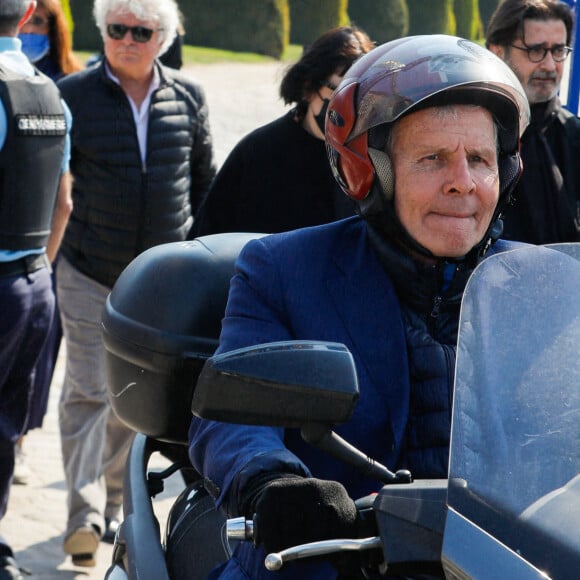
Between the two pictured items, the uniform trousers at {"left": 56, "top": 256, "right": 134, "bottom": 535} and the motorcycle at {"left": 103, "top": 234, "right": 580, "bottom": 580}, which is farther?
the uniform trousers at {"left": 56, "top": 256, "right": 134, "bottom": 535}

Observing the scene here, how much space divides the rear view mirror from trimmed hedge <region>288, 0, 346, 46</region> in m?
24.3

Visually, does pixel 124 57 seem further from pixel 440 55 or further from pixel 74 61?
pixel 440 55

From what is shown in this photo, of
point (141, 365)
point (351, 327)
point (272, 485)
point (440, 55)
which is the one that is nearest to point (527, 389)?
point (272, 485)

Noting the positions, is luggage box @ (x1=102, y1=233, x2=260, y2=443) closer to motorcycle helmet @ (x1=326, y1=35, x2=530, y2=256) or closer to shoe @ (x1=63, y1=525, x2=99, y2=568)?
motorcycle helmet @ (x1=326, y1=35, x2=530, y2=256)

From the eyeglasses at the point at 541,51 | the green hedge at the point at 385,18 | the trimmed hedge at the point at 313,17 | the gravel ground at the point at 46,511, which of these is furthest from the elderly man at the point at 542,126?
the green hedge at the point at 385,18

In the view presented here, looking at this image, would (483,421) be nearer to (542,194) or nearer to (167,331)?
(167,331)

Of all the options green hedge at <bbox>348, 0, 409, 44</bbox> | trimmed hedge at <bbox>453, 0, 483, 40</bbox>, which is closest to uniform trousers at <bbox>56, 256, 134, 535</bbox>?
trimmed hedge at <bbox>453, 0, 483, 40</bbox>

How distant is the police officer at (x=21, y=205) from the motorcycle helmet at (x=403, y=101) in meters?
2.06

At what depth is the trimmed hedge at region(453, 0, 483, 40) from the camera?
2555 cm

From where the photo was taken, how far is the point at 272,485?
1741mm

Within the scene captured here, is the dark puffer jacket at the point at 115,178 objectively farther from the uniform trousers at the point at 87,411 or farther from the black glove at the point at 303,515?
the black glove at the point at 303,515

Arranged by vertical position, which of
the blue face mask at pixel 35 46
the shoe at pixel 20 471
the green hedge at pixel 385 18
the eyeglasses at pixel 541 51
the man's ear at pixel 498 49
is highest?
the eyeglasses at pixel 541 51

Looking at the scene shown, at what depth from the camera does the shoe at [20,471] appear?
573cm

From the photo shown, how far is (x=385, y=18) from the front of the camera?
27.0 metres
